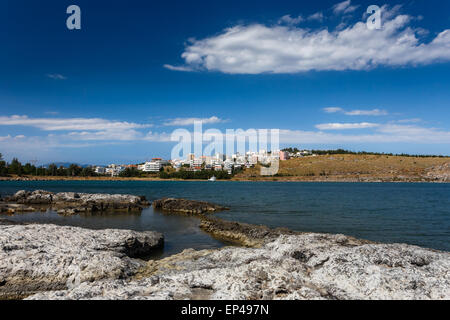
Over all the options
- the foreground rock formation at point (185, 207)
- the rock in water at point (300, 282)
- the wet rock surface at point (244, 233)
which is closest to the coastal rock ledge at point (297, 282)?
the rock in water at point (300, 282)

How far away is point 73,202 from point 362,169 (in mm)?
130795

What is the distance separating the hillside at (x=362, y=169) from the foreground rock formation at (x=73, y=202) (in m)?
112

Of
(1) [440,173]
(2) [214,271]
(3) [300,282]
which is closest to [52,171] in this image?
(2) [214,271]

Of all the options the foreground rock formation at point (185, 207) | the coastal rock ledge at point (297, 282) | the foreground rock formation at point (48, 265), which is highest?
the coastal rock ledge at point (297, 282)

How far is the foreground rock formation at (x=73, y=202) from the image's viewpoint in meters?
35.2

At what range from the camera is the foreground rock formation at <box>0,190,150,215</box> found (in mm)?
35250

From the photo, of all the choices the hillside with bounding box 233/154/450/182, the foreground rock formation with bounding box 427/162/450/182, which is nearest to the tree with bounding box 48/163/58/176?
the hillside with bounding box 233/154/450/182

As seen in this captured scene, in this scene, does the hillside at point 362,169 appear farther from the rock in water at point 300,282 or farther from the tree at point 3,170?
the rock in water at point 300,282

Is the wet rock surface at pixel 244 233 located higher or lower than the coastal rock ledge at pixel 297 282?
lower
